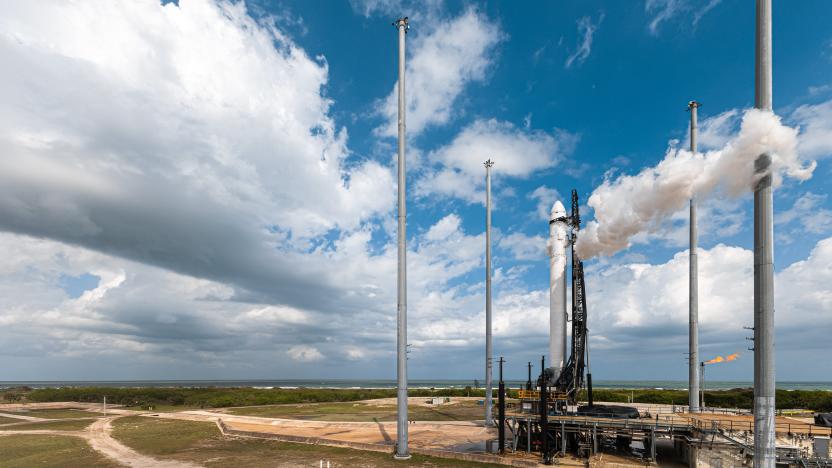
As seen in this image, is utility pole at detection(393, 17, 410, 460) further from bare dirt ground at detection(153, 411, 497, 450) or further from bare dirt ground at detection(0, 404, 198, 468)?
bare dirt ground at detection(0, 404, 198, 468)

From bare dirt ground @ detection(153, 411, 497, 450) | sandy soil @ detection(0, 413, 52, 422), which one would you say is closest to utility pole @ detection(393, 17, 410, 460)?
bare dirt ground @ detection(153, 411, 497, 450)

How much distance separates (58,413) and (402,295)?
203 ft

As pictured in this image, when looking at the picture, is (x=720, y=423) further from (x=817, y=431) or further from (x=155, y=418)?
(x=155, y=418)

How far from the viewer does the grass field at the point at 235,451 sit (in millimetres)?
31188

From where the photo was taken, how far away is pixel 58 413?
6438cm

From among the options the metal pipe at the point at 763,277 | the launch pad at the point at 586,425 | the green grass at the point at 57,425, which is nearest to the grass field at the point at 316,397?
the green grass at the point at 57,425

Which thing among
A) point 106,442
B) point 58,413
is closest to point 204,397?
point 58,413

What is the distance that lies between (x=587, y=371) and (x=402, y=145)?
78.5ft

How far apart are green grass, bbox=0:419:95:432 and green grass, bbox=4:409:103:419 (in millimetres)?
5571

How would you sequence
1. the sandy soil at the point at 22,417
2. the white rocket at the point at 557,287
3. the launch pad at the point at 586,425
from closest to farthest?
1. the launch pad at the point at 586,425
2. the white rocket at the point at 557,287
3. the sandy soil at the point at 22,417

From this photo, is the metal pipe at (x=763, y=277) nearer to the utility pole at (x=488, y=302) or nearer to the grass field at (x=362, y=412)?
the utility pole at (x=488, y=302)

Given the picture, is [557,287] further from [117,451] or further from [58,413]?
[58,413]

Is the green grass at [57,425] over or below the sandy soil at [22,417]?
over

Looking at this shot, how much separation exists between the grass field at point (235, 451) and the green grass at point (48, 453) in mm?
3329
